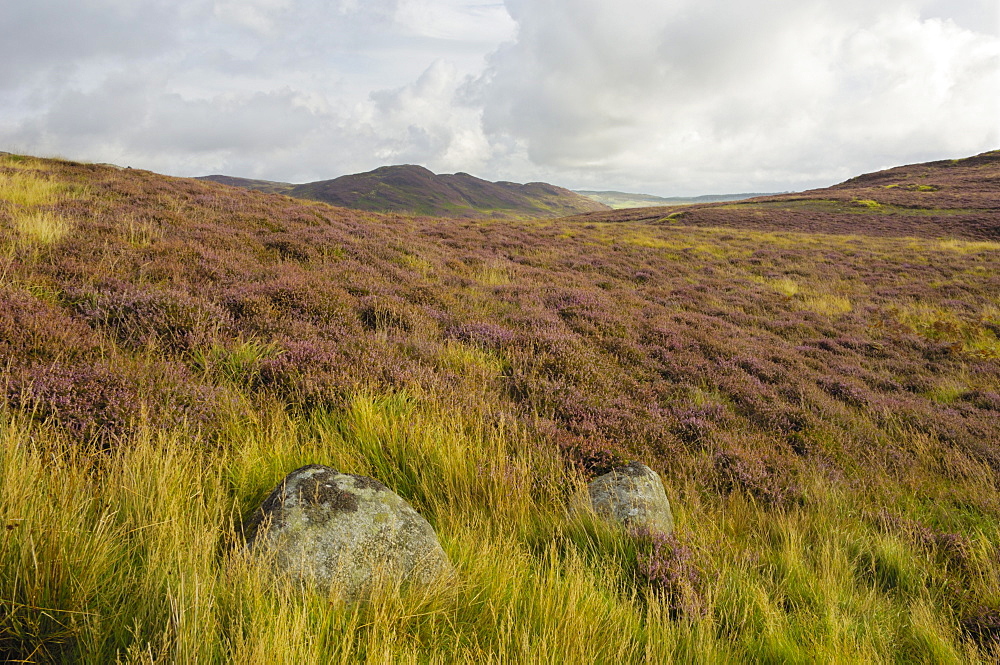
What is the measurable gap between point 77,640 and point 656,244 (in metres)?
27.8

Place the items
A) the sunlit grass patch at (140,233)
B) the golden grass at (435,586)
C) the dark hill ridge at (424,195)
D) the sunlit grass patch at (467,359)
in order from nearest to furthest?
the golden grass at (435,586) < the sunlit grass patch at (467,359) < the sunlit grass patch at (140,233) < the dark hill ridge at (424,195)

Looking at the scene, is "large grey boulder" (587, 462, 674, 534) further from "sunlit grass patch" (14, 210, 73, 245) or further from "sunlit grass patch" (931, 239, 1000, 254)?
"sunlit grass patch" (931, 239, 1000, 254)

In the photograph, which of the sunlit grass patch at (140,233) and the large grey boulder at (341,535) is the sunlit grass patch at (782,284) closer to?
the large grey boulder at (341,535)

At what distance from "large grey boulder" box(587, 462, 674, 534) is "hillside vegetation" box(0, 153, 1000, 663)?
158mm

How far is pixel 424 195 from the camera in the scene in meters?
139

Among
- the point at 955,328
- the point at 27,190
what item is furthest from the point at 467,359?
the point at 955,328

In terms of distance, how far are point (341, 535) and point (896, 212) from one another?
54634mm

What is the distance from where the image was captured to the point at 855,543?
128 inches

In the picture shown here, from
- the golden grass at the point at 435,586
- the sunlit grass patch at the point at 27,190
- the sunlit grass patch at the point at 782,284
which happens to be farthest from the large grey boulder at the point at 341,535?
the sunlit grass patch at the point at 782,284

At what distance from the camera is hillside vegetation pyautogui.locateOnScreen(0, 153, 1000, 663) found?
1.70 m

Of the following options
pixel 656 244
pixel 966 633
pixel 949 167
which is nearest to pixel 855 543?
pixel 966 633

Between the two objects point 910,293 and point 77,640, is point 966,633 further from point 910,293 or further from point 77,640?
point 910,293

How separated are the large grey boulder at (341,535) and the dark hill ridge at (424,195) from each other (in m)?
108

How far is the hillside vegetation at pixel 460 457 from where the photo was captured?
1.70 meters
